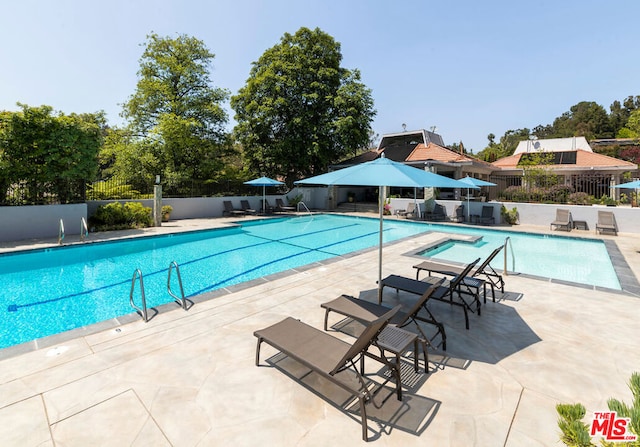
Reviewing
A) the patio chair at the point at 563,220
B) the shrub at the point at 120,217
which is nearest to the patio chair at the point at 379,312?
the shrub at the point at 120,217

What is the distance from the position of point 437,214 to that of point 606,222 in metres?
7.82

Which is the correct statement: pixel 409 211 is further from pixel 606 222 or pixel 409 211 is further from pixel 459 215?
pixel 606 222

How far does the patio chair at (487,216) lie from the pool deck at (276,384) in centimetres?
1234

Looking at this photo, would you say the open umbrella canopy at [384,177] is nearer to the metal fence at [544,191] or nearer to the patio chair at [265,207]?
the metal fence at [544,191]

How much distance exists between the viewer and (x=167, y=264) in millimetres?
9766

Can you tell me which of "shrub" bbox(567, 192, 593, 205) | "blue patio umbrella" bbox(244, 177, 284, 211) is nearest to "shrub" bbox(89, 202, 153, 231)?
"blue patio umbrella" bbox(244, 177, 284, 211)

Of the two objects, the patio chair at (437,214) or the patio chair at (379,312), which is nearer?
the patio chair at (379,312)

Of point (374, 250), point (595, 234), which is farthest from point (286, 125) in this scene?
point (595, 234)

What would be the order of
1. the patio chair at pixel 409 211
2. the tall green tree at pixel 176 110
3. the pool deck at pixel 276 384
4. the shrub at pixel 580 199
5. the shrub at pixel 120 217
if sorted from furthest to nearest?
the tall green tree at pixel 176 110 < the patio chair at pixel 409 211 < the shrub at pixel 580 199 < the shrub at pixel 120 217 < the pool deck at pixel 276 384

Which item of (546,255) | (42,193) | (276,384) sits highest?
(42,193)

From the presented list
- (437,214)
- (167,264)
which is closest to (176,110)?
(167,264)

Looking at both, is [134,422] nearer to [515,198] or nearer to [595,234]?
[595,234]

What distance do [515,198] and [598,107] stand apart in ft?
231

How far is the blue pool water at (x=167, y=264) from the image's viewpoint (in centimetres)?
618
